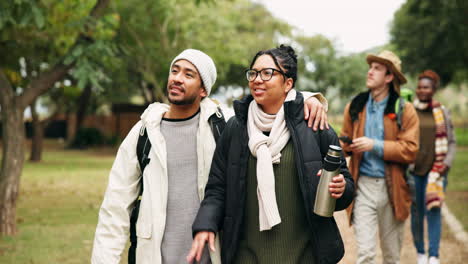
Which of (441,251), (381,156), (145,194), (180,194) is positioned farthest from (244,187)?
(441,251)

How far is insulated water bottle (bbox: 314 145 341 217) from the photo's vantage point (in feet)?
9.94

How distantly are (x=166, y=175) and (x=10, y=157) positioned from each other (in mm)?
5689

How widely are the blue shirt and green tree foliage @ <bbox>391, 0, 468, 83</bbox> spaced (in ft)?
47.1

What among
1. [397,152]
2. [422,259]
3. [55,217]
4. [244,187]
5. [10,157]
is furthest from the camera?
[55,217]

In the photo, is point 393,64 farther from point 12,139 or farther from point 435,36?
point 435,36

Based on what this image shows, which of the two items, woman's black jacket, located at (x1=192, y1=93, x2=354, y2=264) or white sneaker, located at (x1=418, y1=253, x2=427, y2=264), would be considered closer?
woman's black jacket, located at (x1=192, y1=93, x2=354, y2=264)

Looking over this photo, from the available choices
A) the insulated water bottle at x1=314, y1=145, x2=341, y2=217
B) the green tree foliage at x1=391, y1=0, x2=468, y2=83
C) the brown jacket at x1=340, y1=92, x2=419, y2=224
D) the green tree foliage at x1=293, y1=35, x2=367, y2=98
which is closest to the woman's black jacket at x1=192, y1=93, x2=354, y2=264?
the insulated water bottle at x1=314, y1=145, x2=341, y2=217

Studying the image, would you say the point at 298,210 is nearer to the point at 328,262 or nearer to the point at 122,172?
the point at 328,262

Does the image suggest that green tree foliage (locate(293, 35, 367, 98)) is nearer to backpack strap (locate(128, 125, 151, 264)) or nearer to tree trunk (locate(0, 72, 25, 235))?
tree trunk (locate(0, 72, 25, 235))

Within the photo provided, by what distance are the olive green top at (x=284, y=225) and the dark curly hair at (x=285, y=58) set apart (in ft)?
1.26

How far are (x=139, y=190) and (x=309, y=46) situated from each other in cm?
4543

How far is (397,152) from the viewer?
5.16 m

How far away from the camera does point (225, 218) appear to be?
3314 mm

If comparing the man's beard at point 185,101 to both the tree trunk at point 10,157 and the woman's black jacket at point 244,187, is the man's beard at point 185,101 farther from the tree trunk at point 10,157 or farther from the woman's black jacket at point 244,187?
the tree trunk at point 10,157
